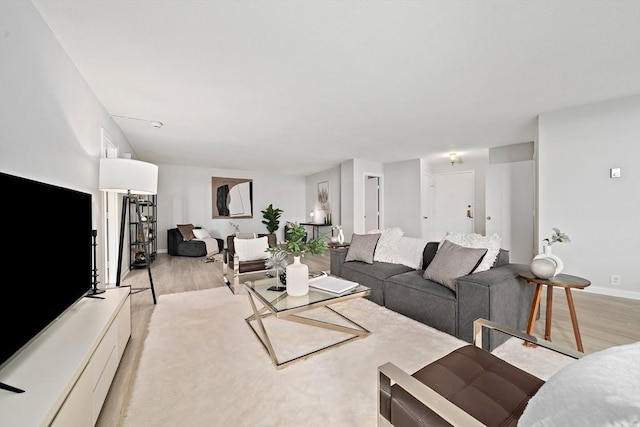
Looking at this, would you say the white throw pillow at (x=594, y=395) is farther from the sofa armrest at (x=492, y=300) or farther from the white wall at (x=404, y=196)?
the white wall at (x=404, y=196)

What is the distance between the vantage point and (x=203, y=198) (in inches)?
304

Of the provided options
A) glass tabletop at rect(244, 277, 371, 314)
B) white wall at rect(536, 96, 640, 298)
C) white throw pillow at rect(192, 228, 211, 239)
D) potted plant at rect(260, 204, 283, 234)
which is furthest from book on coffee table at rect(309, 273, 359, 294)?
potted plant at rect(260, 204, 283, 234)

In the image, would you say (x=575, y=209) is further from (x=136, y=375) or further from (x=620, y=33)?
(x=136, y=375)

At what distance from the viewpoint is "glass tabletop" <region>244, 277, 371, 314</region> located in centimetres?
190

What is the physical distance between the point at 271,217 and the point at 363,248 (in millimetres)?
5221

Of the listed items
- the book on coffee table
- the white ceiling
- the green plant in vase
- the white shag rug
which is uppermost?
the white ceiling

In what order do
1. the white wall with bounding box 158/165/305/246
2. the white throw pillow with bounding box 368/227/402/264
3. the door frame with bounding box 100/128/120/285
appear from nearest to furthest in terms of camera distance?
the door frame with bounding box 100/128/120/285 < the white throw pillow with bounding box 368/227/402/264 < the white wall with bounding box 158/165/305/246

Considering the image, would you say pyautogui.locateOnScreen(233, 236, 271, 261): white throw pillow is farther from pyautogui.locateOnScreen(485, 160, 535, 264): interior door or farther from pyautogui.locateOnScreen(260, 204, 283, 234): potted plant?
pyautogui.locateOnScreen(485, 160, 535, 264): interior door

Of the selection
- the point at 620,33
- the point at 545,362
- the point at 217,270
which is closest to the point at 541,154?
the point at 620,33

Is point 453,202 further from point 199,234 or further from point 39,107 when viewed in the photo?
point 39,107

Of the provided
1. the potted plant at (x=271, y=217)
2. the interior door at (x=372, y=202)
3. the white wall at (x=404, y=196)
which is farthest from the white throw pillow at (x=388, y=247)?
the potted plant at (x=271, y=217)

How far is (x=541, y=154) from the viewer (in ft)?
11.8

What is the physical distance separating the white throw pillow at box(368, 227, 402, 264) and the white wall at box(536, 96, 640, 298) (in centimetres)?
209

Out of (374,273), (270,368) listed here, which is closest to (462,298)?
(374,273)
